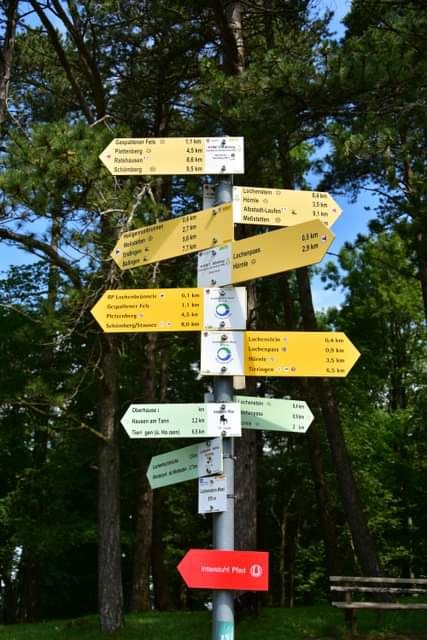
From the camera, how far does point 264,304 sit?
1864 cm

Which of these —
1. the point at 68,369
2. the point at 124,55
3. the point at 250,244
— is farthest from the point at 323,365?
the point at 68,369

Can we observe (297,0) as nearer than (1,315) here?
Yes

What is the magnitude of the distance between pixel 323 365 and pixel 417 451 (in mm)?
21402

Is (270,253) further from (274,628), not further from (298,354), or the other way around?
(274,628)

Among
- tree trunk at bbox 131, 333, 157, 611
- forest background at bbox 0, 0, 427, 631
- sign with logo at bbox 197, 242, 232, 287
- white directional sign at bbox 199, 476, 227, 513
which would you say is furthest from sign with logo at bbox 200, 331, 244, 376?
tree trunk at bbox 131, 333, 157, 611

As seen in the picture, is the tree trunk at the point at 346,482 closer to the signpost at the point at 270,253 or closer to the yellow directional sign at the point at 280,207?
the yellow directional sign at the point at 280,207

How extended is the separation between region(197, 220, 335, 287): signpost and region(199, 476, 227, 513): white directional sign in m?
0.98

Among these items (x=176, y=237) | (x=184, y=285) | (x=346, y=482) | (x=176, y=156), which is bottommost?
(x=346, y=482)

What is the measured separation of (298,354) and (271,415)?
13.1 inches

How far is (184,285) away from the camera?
1293 centimetres

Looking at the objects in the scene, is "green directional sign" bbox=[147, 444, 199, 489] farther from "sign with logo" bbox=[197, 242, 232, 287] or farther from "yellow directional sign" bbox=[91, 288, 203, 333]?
"sign with logo" bbox=[197, 242, 232, 287]

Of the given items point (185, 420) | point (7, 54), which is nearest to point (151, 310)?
point (185, 420)

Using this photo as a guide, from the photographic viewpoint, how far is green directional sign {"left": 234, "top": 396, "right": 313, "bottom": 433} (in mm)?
3389

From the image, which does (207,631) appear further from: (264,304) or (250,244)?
(264,304)
